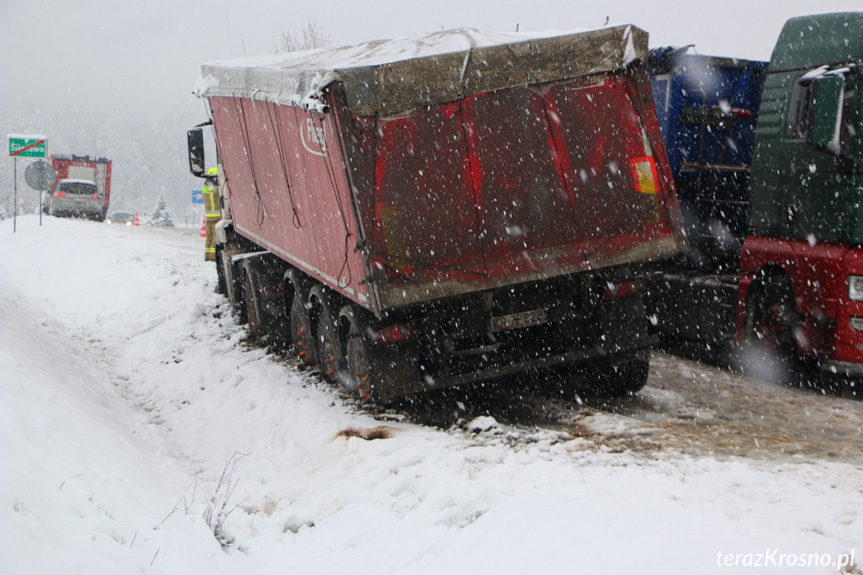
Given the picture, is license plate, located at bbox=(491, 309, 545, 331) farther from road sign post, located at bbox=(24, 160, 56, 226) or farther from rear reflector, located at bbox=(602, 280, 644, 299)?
road sign post, located at bbox=(24, 160, 56, 226)

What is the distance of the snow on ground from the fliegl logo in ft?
8.20

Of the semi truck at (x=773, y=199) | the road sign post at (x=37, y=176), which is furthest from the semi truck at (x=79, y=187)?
the semi truck at (x=773, y=199)

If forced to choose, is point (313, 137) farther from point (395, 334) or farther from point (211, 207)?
point (211, 207)

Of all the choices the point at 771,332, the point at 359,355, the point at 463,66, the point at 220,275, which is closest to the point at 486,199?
the point at 463,66

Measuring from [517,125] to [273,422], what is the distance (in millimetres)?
3926

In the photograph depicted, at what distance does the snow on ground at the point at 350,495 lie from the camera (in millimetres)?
4117

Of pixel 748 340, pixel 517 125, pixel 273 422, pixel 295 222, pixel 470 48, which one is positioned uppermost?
pixel 470 48

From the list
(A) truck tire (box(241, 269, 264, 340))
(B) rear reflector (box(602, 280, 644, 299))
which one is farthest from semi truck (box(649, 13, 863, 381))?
(A) truck tire (box(241, 269, 264, 340))

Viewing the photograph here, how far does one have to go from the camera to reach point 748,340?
8961 millimetres

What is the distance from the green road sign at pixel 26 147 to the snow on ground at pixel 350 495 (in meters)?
16.9

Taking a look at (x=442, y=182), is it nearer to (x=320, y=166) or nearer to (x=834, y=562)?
(x=320, y=166)

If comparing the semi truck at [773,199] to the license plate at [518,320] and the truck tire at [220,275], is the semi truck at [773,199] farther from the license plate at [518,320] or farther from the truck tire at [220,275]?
the truck tire at [220,275]

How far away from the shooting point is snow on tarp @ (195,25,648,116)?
6680 mm

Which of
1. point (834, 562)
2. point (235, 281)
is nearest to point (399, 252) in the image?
point (834, 562)
